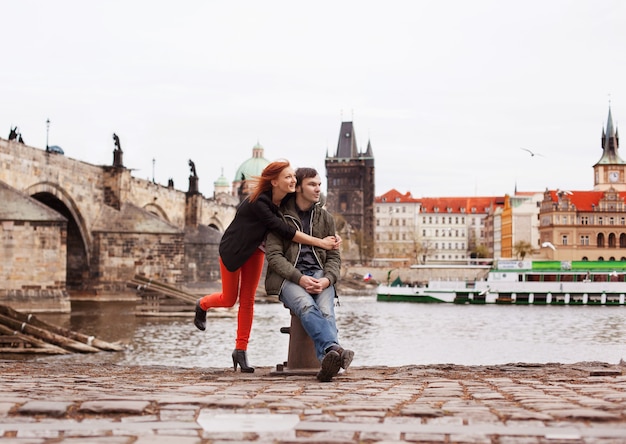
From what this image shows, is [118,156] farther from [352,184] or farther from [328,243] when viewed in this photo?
[352,184]

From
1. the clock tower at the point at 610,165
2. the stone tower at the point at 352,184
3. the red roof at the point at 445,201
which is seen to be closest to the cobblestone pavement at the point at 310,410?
the clock tower at the point at 610,165

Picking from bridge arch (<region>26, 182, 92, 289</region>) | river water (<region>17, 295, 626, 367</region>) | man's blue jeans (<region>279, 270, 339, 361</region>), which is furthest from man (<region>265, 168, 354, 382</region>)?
bridge arch (<region>26, 182, 92, 289</region>)

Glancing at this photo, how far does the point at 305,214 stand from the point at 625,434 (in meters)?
3.70

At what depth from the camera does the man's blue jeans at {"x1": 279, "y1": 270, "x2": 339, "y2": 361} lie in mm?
6223

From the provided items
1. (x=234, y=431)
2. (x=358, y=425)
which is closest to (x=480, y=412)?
(x=358, y=425)

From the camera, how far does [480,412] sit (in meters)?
4.18

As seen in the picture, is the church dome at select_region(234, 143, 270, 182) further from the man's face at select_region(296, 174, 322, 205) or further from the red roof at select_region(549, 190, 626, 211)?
the man's face at select_region(296, 174, 322, 205)

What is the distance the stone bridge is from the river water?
1.88 m

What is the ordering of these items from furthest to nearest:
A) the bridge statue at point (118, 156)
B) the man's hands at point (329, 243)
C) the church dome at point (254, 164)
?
the church dome at point (254, 164) → the bridge statue at point (118, 156) → the man's hands at point (329, 243)

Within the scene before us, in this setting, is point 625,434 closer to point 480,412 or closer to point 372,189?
point 480,412

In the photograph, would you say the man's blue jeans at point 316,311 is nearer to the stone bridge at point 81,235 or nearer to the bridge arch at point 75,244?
the stone bridge at point 81,235

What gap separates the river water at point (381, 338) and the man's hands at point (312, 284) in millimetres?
9742

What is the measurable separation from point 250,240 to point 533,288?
165ft

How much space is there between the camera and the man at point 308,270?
6266 mm
